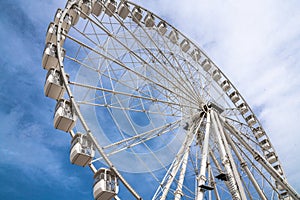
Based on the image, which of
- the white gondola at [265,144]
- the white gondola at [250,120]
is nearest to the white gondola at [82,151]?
the white gondola at [250,120]

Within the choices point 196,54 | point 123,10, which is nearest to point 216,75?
point 196,54

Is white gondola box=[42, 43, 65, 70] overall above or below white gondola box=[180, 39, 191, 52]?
below

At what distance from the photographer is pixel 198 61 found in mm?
17062

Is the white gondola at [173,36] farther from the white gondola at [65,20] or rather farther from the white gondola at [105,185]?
the white gondola at [105,185]

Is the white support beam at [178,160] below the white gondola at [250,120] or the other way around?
below

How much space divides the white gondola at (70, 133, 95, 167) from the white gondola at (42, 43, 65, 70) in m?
3.01

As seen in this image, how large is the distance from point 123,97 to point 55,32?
3.61 meters

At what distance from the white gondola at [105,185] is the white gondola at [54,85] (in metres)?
3.07

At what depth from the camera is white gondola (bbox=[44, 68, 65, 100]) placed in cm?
960

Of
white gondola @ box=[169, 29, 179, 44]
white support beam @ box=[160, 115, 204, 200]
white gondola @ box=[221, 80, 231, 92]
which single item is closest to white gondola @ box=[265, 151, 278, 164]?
white gondola @ box=[221, 80, 231, 92]

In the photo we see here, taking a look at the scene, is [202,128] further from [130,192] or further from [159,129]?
[130,192]

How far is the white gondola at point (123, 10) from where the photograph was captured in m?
14.4

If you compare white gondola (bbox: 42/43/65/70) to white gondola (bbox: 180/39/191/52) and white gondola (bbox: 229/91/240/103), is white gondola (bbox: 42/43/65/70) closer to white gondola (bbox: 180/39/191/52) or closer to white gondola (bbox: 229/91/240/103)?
white gondola (bbox: 180/39/191/52)

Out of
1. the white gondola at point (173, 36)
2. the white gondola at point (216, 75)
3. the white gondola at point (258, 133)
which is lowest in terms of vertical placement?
the white gondola at point (258, 133)
